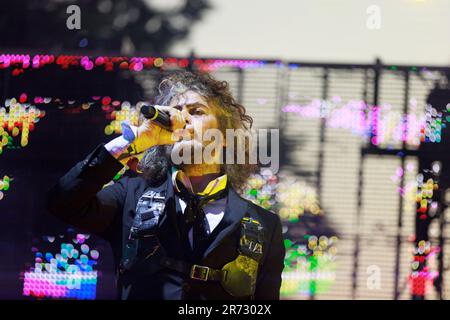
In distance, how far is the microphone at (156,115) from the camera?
6.46 ft

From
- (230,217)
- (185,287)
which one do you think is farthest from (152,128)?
(185,287)

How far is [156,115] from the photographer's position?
6.57 ft

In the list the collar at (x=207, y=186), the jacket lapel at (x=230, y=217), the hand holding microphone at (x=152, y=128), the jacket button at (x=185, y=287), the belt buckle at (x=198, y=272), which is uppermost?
the hand holding microphone at (x=152, y=128)

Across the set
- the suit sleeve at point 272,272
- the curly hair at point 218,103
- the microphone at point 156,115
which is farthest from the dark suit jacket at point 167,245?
the microphone at point 156,115

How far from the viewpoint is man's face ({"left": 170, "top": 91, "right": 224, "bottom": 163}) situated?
2.25m

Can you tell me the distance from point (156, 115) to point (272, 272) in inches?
26.3

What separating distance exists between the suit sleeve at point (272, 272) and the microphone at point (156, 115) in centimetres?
54

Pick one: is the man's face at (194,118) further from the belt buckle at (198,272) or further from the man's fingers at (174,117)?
the belt buckle at (198,272)

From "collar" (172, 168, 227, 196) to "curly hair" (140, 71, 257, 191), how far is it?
0.11 m

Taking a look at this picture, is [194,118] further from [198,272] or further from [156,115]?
[198,272]

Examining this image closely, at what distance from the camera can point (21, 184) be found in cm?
271

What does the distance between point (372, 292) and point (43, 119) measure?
1.46 metres

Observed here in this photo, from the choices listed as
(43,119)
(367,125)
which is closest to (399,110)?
(367,125)
